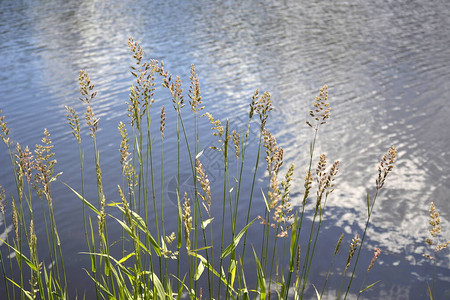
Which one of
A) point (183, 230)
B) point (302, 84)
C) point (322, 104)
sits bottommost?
point (302, 84)

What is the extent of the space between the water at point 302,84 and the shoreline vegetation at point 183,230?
0.32 m

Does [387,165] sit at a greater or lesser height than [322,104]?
lesser

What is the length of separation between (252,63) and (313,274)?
35.0 feet

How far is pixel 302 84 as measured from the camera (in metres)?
13.1

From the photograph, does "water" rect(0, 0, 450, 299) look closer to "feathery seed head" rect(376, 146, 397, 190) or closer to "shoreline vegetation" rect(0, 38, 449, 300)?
"shoreline vegetation" rect(0, 38, 449, 300)

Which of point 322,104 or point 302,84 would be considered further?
point 302,84

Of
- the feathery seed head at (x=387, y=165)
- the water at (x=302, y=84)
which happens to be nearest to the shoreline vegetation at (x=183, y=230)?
the feathery seed head at (x=387, y=165)

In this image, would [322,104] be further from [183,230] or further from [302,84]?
[302,84]

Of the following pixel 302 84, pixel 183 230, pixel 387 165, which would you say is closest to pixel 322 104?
pixel 387 165

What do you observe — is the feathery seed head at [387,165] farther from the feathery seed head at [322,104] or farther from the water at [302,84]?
the water at [302,84]

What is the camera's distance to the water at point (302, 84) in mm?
6832

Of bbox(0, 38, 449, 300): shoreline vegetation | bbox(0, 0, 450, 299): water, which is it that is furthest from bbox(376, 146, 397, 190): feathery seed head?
bbox(0, 0, 450, 299): water

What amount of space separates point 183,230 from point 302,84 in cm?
830

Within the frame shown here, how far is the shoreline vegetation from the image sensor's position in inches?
91.4
